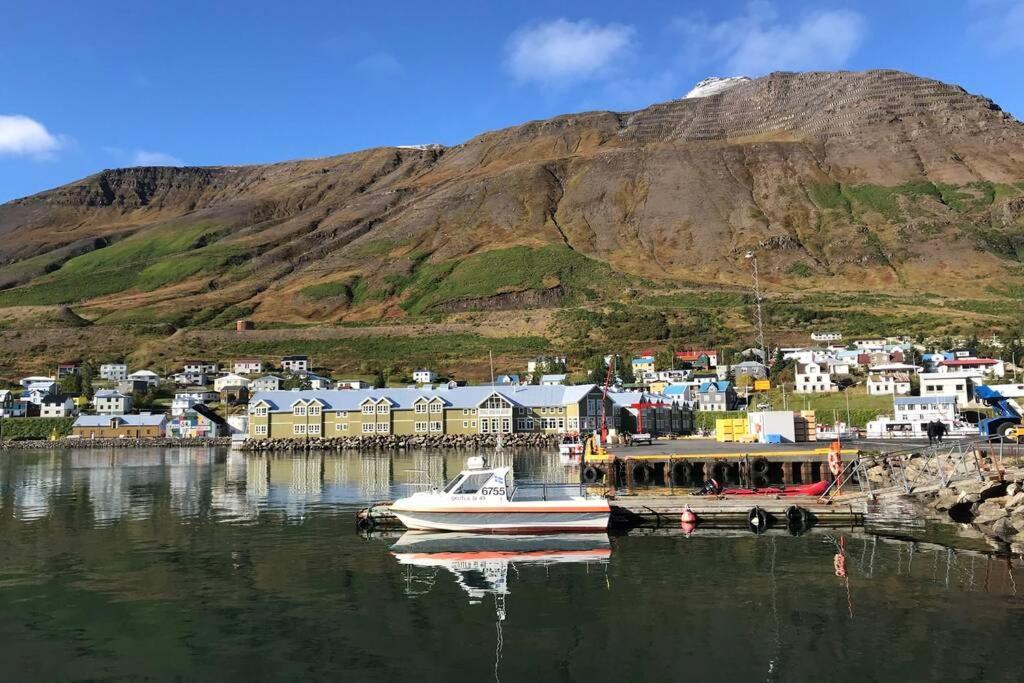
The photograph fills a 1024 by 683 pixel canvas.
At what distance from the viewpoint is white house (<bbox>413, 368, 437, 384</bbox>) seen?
140038 millimetres

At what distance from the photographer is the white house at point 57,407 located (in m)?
134

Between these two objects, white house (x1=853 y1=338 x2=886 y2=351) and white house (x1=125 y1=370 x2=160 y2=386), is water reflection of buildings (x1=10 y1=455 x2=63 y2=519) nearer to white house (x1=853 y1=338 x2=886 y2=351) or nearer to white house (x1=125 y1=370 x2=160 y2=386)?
white house (x1=125 y1=370 x2=160 y2=386)

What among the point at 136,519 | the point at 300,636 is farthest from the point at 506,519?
the point at 136,519

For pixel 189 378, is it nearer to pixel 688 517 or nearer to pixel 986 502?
pixel 688 517

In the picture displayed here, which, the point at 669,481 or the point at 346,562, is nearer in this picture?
the point at 346,562

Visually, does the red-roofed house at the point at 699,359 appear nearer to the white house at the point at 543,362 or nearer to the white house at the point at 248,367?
the white house at the point at 543,362

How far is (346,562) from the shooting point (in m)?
27.9

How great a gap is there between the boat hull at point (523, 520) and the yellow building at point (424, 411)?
6713 cm

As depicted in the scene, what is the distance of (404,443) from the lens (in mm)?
96938

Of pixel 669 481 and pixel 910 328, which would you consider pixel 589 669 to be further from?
pixel 910 328

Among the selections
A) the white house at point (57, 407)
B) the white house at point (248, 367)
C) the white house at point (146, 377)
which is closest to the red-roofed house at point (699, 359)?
the white house at point (248, 367)

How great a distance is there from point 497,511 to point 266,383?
121 meters

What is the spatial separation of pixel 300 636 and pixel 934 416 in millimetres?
72544

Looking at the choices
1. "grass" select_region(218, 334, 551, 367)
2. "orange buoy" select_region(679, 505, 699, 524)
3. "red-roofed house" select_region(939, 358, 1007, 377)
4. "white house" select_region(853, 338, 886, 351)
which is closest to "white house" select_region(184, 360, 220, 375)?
"grass" select_region(218, 334, 551, 367)
